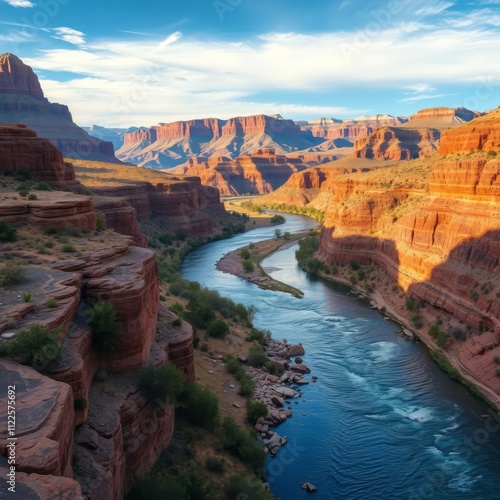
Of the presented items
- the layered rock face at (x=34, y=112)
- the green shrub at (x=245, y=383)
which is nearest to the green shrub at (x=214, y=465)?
the green shrub at (x=245, y=383)

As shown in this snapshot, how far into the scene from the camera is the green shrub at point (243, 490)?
1850 cm

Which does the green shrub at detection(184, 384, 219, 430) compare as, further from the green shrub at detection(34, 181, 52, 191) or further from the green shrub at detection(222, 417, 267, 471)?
the green shrub at detection(34, 181, 52, 191)

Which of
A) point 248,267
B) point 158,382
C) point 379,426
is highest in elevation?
point 158,382

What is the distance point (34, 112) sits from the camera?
536 feet

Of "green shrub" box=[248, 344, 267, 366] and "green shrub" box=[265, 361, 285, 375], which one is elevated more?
"green shrub" box=[248, 344, 267, 366]

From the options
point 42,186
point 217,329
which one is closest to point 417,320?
point 217,329

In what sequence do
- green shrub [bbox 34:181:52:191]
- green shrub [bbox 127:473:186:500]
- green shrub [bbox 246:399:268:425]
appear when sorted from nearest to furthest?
green shrub [bbox 127:473:186:500] → green shrub [bbox 246:399:268:425] → green shrub [bbox 34:181:52:191]

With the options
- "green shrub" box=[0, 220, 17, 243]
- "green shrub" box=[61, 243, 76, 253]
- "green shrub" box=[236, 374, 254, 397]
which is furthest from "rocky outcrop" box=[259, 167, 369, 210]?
"green shrub" box=[61, 243, 76, 253]

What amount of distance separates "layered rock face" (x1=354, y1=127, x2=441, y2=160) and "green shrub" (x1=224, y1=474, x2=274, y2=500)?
144 metres

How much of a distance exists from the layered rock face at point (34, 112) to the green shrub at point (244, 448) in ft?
504

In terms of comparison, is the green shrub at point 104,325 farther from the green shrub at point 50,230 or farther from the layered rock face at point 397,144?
the layered rock face at point 397,144

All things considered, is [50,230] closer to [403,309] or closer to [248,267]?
[403,309]

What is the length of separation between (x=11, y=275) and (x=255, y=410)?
15.2 meters

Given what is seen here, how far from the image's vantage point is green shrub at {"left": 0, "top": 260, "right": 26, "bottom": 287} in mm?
16969
